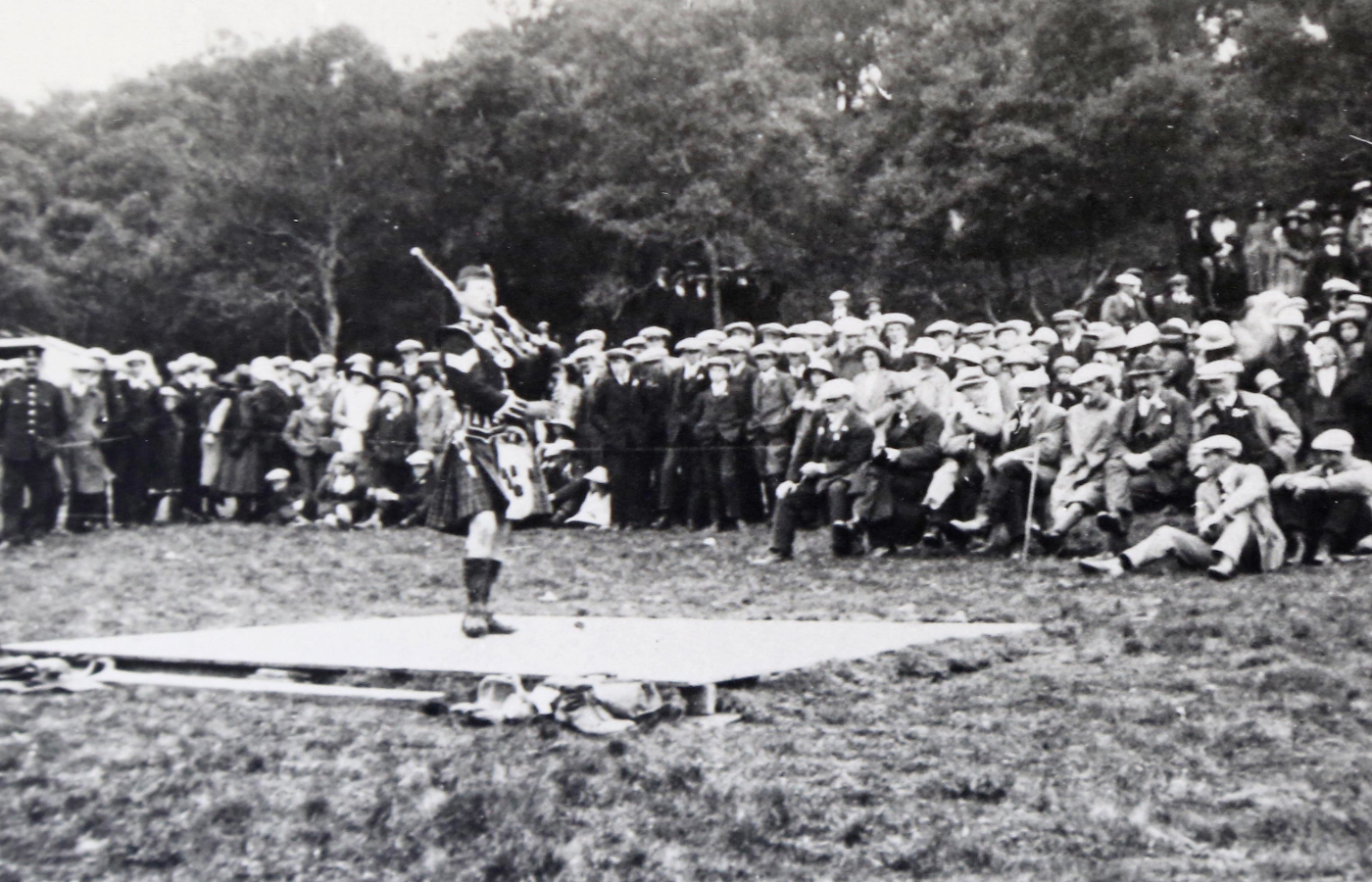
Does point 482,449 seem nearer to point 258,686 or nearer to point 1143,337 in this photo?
point 258,686

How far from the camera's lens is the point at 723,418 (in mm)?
16000

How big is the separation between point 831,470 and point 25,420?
8.81m

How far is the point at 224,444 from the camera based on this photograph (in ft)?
62.7

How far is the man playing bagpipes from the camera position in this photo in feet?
28.2

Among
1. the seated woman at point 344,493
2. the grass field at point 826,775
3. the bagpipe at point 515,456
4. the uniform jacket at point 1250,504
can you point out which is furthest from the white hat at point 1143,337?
the seated woman at point 344,493

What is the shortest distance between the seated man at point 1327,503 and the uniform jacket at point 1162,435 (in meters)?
0.96

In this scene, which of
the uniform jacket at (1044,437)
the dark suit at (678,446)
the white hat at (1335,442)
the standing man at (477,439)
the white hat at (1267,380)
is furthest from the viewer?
the dark suit at (678,446)

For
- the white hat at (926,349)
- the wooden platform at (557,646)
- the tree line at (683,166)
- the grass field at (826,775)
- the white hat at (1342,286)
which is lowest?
the grass field at (826,775)

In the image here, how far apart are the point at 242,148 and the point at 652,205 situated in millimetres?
12517

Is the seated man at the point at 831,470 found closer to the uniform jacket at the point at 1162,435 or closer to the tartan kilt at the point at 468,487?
the uniform jacket at the point at 1162,435

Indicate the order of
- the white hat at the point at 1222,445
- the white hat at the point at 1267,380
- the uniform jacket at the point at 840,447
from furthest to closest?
1. the uniform jacket at the point at 840,447
2. the white hat at the point at 1267,380
3. the white hat at the point at 1222,445

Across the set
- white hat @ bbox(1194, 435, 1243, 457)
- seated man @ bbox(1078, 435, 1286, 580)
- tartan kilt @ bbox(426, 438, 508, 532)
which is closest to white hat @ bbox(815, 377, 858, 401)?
seated man @ bbox(1078, 435, 1286, 580)

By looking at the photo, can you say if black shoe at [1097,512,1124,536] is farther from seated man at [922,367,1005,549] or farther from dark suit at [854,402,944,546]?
dark suit at [854,402,944,546]

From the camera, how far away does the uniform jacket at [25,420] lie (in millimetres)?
16984
